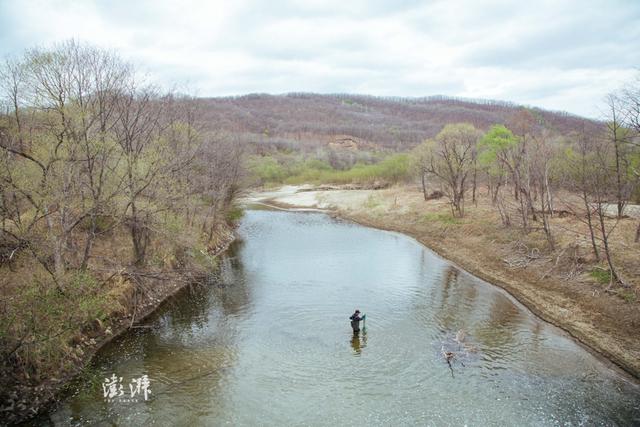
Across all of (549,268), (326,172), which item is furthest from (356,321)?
(326,172)

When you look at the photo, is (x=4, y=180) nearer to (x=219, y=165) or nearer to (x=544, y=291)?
(x=219, y=165)

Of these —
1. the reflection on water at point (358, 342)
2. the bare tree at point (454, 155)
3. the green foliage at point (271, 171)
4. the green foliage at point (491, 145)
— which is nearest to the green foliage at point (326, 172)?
the green foliage at point (271, 171)

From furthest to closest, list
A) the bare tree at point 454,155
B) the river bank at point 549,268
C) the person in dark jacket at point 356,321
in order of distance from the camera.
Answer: the bare tree at point 454,155
the person in dark jacket at point 356,321
the river bank at point 549,268

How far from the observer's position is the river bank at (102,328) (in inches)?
521

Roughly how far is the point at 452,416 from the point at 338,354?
5.33 m

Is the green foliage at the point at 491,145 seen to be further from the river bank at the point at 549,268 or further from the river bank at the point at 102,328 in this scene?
the river bank at the point at 102,328

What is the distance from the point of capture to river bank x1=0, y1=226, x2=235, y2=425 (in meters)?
13.2

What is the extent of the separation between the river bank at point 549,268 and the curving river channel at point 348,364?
1.06 metres

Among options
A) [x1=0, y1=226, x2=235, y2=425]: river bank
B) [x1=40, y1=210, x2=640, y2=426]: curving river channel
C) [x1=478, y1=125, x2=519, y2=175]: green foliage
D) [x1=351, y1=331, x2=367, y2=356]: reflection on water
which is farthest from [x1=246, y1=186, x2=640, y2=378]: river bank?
[x1=0, y1=226, x2=235, y2=425]: river bank

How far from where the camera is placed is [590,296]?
21.0 m

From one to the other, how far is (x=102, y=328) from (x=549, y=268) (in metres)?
25.6

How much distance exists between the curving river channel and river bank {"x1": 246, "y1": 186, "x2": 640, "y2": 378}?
3.47ft

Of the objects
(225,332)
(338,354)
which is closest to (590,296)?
(338,354)

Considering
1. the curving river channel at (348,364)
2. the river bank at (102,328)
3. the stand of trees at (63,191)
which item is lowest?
the curving river channel at (348,364)
